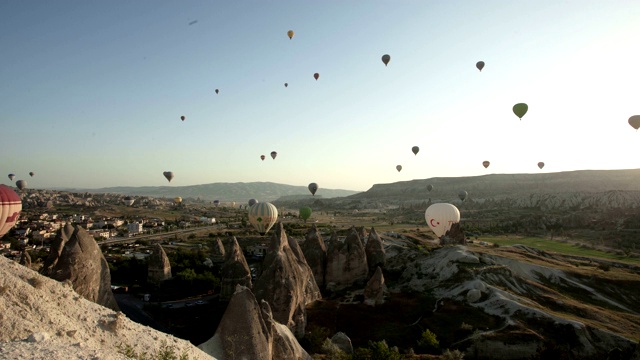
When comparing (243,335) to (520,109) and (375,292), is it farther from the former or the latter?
(520,109)

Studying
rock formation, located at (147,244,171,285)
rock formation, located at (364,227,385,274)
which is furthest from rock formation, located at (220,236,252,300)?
rock formation, located at (364,227,385,274)

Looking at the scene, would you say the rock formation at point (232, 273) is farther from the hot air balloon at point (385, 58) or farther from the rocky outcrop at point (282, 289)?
the hot air balloon at point (385, 58)

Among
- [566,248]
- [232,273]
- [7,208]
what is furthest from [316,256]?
[566,248]

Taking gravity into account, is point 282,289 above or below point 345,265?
above

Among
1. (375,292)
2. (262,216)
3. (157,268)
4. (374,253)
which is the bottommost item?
(375,292)

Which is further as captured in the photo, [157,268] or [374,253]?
[374,253]

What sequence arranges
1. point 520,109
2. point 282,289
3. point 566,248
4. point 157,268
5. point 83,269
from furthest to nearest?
point 566,248, point 520,109, point 157,268, point 282,289, point 83,269
